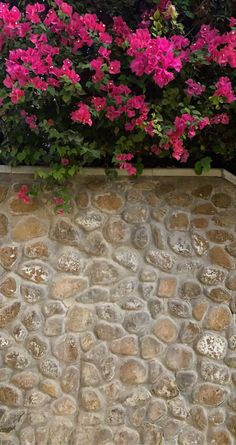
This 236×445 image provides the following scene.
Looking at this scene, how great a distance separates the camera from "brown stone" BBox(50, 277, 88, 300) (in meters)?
3.14

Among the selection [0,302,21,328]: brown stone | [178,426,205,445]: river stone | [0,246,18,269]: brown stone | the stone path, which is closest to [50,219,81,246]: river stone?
the stone path

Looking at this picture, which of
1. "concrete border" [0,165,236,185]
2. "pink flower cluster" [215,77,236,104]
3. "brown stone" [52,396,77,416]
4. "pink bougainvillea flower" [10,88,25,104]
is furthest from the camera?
"concrete border" [0,165,236,185]

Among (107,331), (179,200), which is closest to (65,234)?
(107,331)

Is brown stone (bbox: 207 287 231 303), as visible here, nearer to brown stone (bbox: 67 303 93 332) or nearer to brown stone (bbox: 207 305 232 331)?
brown stone (bbox: 207 305 232 331)

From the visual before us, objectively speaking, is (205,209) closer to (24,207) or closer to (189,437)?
(24,207)

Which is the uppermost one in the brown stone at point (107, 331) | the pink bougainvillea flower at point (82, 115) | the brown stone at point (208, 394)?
the pink bougainvillea flower at point (82, 115)

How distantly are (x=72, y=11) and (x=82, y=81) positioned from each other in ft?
1.19

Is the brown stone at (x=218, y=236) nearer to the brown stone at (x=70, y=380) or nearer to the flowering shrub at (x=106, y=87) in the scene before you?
the flowering shrub at (x=106, y=87)

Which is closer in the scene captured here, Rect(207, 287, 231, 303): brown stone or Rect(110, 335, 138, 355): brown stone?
Rect(110, 335, 138, 355): brown stone

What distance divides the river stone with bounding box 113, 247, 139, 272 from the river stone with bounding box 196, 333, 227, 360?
566 millimetres

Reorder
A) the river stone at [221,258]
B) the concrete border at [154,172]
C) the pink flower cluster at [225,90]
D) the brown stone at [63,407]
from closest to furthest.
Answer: the pink flower cluster at [225,90] < the brown stone at [63,407] < the concrete border at [154,172] < the river stone at [221,258]

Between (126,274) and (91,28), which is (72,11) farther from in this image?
(126,274)

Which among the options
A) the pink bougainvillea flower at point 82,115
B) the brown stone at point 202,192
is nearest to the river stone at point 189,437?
the brown stone at point 202,192

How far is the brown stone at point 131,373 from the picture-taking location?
10.2 feet
